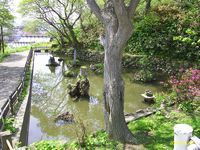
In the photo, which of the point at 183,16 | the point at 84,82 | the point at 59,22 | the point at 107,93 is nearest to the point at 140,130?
the point at 107,93

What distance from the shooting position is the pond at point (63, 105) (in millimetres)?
12047

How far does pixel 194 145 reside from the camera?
15.7 ft

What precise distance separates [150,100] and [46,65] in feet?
51.6

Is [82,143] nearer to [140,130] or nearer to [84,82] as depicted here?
[140,130]

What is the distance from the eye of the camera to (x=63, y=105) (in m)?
15.5

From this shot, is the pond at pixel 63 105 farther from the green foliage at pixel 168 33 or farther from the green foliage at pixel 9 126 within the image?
the green foliage at pixel 168 33

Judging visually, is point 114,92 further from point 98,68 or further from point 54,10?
point 54,10

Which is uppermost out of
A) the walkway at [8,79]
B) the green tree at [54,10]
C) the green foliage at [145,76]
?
the green tree at [54,10]

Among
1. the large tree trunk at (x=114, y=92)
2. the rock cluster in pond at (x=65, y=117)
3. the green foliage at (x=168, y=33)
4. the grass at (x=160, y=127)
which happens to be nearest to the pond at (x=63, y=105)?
the rock cluster in pond at (x=65, y=117)

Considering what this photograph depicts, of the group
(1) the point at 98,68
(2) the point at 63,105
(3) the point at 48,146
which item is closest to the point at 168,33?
(1) the point at 98,68

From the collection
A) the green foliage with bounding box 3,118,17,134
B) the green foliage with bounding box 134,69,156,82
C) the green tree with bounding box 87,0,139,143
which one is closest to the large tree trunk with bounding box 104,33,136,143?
the green tree with bounding box 87,0,139,143

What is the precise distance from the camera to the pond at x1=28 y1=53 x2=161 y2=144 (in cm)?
1205

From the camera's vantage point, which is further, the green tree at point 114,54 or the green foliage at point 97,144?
the green foliage at point 97,144

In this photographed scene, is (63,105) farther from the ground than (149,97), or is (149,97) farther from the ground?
(149,97)
